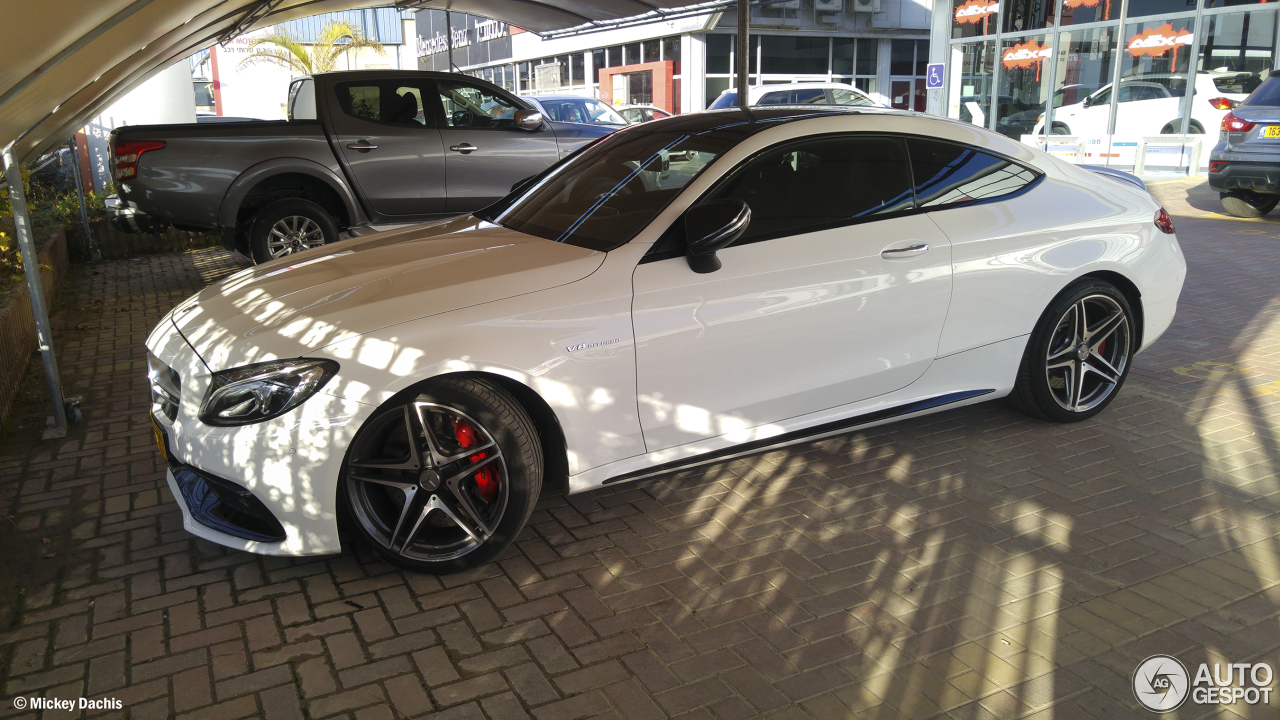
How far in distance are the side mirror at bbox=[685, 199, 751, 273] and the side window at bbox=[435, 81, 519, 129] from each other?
18.5ft

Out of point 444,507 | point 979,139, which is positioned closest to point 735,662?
point 444,507

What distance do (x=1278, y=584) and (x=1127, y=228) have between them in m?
2.00

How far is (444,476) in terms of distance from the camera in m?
3.32

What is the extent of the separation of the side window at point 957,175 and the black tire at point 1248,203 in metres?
9.61

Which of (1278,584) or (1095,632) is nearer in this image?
(1095,632)

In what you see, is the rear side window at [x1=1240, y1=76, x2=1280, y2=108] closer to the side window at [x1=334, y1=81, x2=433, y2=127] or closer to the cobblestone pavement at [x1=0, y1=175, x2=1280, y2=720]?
the cobblestone pavement at [x1=0, y1=175, x2=1280, y2=720]

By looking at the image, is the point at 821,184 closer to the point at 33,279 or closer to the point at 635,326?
the point at 635,326

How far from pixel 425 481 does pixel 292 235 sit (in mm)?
5723

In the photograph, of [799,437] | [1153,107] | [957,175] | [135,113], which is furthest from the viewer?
[1153,107]

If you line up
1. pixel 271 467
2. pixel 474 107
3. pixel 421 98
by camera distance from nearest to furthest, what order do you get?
pixel 271 467 → pixel 421 98 → pixel 474 107

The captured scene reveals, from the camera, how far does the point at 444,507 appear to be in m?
3.32

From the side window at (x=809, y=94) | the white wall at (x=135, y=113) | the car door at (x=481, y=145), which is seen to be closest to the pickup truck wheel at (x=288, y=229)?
the car door at (x=481, y=145)

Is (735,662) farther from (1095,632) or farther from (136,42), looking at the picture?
(136,42)

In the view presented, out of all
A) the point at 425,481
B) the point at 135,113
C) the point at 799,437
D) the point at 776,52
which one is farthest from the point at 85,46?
the point at 776,52
